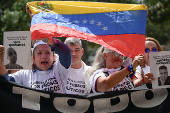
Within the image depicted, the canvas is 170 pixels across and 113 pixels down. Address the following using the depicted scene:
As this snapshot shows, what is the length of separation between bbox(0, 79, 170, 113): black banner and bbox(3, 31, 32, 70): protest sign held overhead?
231 millimetres

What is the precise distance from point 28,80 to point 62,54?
55 cm

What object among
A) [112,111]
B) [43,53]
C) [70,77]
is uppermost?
[43,53]

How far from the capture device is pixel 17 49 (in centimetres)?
281

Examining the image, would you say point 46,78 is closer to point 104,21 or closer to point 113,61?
point 113,61

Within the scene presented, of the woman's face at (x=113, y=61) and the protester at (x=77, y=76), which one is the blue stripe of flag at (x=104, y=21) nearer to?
the woman's face at (x=113, y=61)

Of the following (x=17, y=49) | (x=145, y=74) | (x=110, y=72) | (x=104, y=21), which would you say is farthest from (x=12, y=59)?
(x=145, y=74)

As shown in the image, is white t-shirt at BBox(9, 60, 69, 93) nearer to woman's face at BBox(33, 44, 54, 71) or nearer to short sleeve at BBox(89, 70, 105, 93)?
woman's face at BBox(33, 44, 54, 71)

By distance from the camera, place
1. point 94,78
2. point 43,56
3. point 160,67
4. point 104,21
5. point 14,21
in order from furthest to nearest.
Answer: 1. point 14,21
2. point 104,21
3. point 43,56
4. point 94,78
5. point 160,67

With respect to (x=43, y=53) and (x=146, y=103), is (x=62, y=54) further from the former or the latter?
(x=146, y=103)

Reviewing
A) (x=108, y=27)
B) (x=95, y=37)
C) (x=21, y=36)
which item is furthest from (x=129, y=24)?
(x=21, y=36)

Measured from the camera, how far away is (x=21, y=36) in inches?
110

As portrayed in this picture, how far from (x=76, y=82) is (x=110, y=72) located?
55 centimetres

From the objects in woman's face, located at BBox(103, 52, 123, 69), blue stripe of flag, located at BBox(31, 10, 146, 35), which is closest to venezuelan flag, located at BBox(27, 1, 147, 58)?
blue stripe of flag, located at BBox(31, 10, 146, 35)

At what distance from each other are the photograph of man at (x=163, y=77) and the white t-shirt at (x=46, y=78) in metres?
1.17
